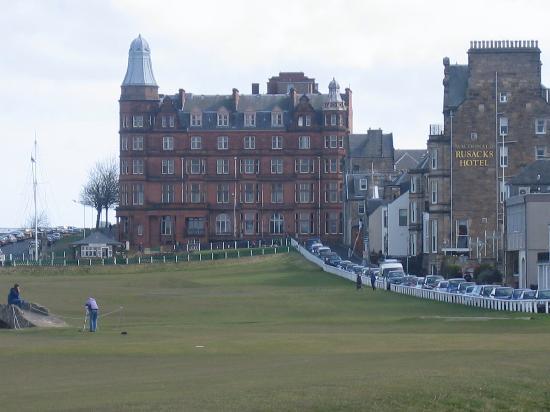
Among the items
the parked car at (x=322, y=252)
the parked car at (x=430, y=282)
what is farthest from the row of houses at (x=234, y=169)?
Answer: the parked car at (x=430, y=282)

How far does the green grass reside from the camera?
33375mm

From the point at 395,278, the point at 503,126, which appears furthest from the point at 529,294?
the point at 503,126

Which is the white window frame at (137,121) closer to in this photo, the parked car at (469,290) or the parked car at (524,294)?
the parked car at (469,290)

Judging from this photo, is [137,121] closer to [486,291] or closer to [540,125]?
[540,125]

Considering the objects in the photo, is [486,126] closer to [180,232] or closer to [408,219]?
[408,219]

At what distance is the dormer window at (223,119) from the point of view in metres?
184

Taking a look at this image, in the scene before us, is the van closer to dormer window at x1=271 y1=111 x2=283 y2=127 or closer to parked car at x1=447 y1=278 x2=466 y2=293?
parked car at x1=447 y1=278 x2=466 y2=293

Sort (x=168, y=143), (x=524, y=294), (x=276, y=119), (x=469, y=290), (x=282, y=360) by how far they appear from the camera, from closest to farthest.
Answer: (x=282, y=360), (x=524, y=294), (x=469, y=290), (x=168, y=143), (x=276, y=119)

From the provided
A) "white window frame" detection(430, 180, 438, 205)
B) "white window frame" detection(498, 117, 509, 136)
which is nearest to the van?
"white window frame" detection(430, 180, 438, 205)

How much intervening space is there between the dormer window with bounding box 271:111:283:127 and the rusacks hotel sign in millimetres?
58456

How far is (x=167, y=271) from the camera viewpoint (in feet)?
472

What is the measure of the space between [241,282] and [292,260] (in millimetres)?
24133

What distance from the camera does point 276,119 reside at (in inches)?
7259

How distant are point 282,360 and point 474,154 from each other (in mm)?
84975
